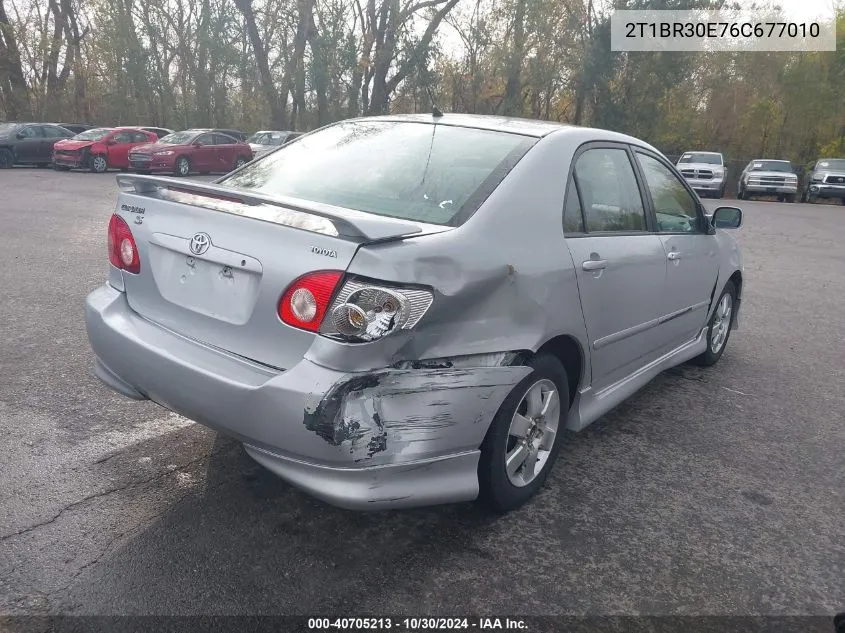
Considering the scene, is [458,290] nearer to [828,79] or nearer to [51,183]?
[51,183]

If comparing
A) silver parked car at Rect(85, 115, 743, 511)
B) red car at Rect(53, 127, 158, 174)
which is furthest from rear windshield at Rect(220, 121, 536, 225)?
red car at Rect(53, 127, 158, 174)

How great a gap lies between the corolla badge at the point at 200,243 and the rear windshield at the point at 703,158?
27066 mm

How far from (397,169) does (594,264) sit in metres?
0.99

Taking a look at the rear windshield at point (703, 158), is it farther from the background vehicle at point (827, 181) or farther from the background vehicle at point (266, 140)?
the background vehicle at point (266, 140)

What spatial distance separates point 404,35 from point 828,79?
20468 millimetres

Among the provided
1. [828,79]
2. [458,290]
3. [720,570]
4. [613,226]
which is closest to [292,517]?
[458,290]

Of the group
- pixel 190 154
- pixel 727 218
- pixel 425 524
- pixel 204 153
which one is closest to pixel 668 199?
pixel 727 218

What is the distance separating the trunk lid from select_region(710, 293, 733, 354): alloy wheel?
3.31 metres

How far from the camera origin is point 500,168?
303cm

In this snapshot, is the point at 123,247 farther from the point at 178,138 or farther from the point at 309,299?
the point at 178,138

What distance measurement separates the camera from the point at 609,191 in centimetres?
362

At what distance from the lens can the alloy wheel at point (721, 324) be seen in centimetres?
518

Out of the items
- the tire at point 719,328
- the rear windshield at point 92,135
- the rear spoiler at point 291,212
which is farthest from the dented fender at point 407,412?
the rear windshield at point 92,135

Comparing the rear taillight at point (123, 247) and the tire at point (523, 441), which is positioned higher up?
the rear taillight at point (123, 247)
